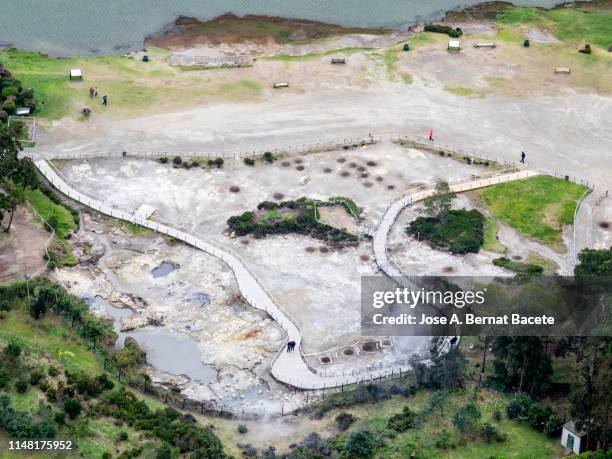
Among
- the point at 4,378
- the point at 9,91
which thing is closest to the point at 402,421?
the point at 4,378

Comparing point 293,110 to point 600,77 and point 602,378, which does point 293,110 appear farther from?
point 602,378

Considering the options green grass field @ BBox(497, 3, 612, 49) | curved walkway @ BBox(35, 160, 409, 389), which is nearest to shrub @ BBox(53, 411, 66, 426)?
curved walkway @ BBox(35, 160, 409, 389)

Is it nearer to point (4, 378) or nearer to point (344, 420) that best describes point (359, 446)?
point (344, 420)

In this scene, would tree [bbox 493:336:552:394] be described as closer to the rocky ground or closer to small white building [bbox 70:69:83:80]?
the rocky ground

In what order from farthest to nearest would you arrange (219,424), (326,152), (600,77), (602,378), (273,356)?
(600,77)
(326,152)
(273,356)
(219,424)
(602,378)

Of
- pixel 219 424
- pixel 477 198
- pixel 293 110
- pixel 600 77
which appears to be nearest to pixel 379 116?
pixel 293 110

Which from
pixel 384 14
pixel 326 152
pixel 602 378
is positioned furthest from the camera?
pixel 384 14

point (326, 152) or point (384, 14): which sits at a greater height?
point (384, 14)
